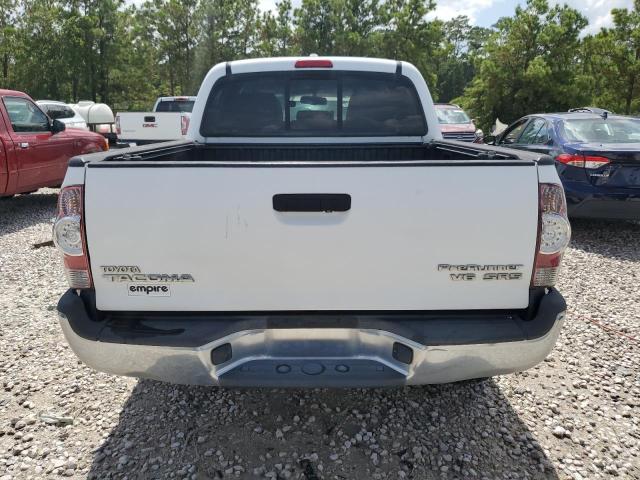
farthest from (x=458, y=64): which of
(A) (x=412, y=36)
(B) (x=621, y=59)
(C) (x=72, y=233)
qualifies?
(C) (x=72, y=233)

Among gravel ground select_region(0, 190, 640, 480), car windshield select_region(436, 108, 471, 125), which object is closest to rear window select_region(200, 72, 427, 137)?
gravel ground select_region(0, 190, 640, 480)

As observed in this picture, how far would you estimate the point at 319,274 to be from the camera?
2.08 meters

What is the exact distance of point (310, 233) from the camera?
2.04 meters

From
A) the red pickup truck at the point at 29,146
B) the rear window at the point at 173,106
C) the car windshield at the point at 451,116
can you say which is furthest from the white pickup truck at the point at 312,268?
the rear window at the point at 173,106

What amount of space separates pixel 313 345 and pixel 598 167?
5551mm

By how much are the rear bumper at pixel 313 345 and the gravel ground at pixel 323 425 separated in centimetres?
59

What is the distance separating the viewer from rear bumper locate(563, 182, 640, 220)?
610cm

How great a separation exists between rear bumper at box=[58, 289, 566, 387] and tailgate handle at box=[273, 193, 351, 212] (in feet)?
1.64

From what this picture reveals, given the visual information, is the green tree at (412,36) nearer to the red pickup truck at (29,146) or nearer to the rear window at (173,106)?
the rear window at (173,106)

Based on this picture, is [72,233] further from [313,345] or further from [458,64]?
[458,64]

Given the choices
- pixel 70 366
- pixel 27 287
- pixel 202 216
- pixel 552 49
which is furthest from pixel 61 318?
pixel 552 49

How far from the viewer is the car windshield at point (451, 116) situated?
15.0 metres

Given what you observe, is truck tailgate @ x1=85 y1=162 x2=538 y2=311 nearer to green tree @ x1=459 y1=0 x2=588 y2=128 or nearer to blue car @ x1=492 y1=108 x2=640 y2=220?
blue car @ x1=492 y1=108 x2=640 y2=220

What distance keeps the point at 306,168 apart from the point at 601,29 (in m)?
23.8
